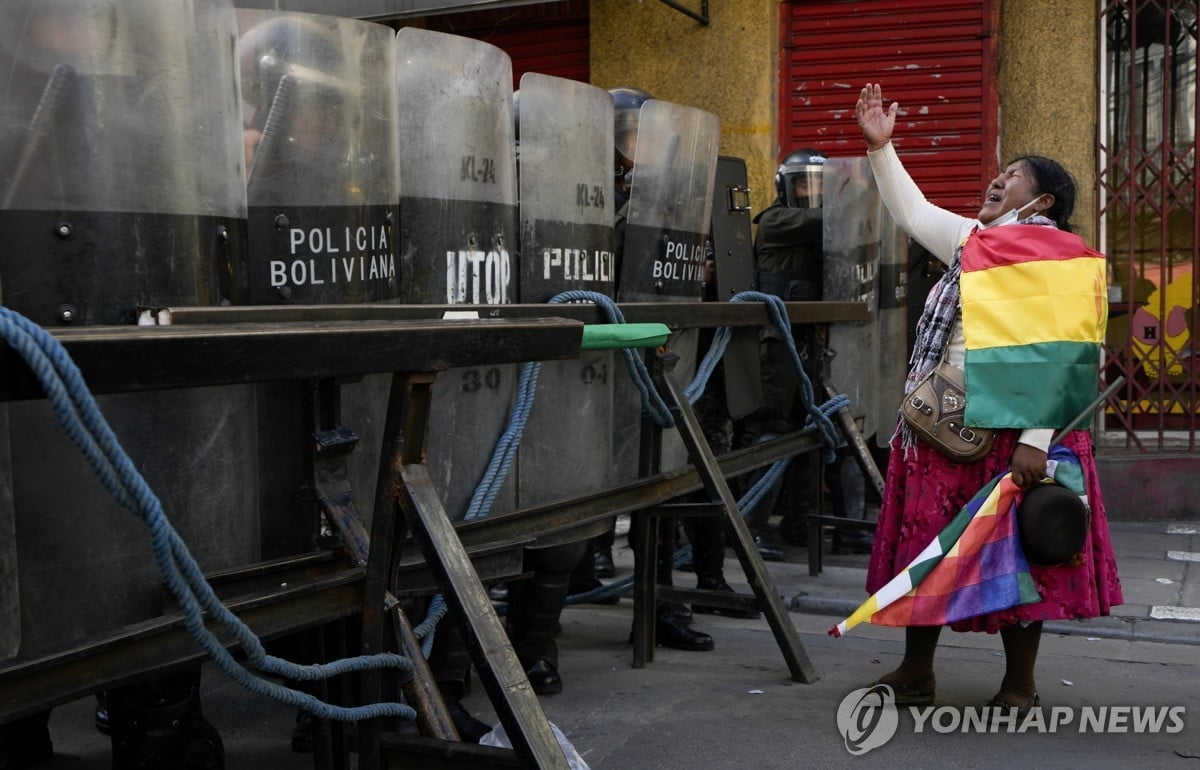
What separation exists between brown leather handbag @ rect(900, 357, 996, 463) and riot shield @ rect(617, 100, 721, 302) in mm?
985

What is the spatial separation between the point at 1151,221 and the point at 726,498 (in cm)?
480

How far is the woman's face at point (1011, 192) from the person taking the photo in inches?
155

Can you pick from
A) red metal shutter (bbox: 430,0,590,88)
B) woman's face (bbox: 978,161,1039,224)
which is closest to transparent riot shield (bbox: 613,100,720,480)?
woman's face (bbox: 978,161,1039,224)

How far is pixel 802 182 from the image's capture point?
6.70 m

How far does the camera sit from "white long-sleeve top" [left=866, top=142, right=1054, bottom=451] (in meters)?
4.08

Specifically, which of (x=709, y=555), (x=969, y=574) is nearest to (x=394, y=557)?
(x=969, y=574)

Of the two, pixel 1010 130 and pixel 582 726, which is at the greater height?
pixel 1010 130

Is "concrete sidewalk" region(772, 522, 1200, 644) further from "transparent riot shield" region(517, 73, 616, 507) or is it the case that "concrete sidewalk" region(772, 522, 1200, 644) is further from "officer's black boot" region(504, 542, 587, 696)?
"transparent riot shield" region(517, 73, 616, 507)

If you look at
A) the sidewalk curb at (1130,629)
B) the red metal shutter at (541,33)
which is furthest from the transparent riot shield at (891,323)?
the red metal shutter at (541,33)

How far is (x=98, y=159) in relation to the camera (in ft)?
7.73

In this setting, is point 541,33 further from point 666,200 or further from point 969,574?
point 969,574

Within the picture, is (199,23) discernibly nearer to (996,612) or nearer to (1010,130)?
(996,612)

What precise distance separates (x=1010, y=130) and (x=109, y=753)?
21.9 feet

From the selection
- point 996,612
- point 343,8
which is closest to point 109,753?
point 996,612
